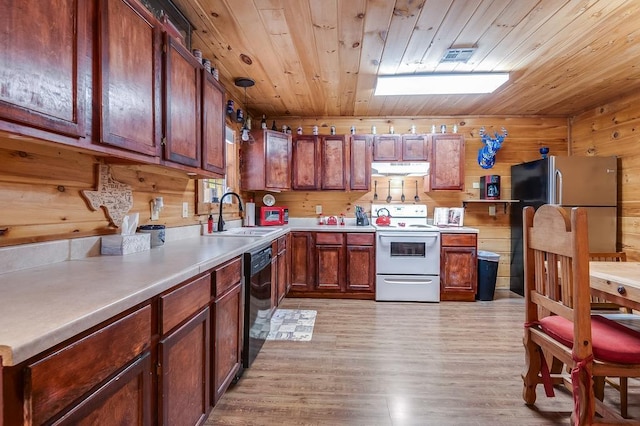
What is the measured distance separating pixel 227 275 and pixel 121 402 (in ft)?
2.78

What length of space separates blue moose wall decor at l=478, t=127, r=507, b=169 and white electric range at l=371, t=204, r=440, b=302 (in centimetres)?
130

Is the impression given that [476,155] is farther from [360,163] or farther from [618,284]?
[618,284]

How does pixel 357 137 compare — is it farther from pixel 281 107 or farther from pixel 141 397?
pixel 141 397

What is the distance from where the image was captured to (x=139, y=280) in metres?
1.07

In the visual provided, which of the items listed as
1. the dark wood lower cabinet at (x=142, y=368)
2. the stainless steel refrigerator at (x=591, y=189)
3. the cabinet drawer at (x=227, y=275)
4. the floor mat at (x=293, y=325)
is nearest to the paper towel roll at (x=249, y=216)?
the floor mat at (x=293, y=325)

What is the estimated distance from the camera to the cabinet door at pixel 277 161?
3824 mm

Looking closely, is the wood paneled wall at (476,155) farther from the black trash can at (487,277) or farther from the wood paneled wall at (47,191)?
the wood paneled wall at (47,191)

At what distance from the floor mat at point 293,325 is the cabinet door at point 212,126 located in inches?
59.1

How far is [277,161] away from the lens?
3932 mm

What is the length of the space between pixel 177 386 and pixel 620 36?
3.64 m

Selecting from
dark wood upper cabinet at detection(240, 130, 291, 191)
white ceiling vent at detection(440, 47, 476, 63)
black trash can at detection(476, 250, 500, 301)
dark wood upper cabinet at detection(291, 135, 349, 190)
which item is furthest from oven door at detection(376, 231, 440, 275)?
white ceiling vent at detection(440, 47, 476, 63)

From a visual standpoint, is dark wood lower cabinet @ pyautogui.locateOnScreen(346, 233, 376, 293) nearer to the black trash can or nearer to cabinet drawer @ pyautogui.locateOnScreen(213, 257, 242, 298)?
the black trash can

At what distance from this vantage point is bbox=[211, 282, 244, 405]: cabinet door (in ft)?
5.10

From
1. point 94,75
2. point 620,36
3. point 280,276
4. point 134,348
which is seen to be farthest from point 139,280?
point 620,36
